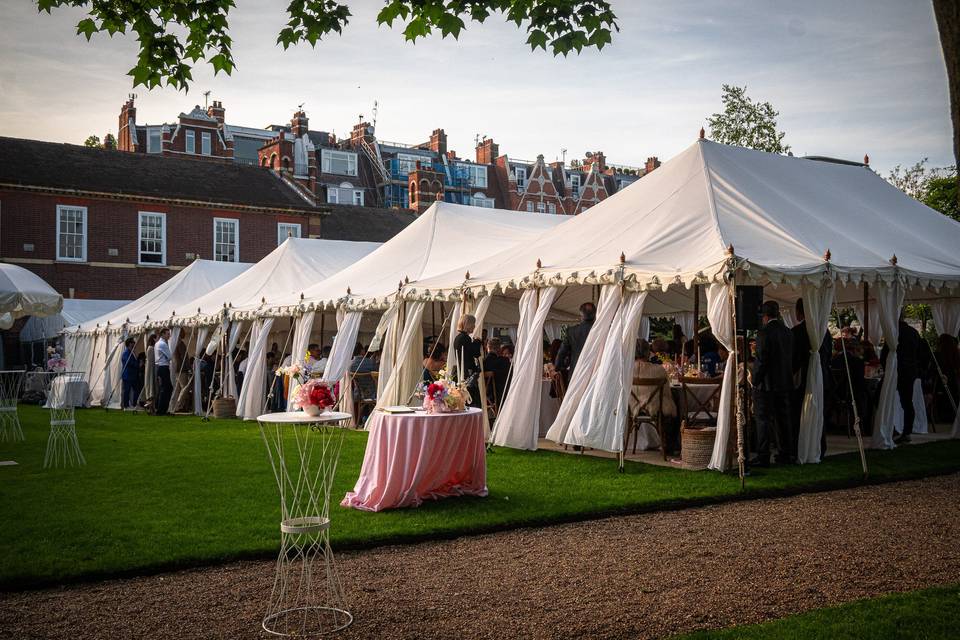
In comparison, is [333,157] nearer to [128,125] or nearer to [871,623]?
[128,125]

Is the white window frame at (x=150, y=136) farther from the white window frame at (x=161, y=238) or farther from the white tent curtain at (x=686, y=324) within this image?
the white tent curtain at (x=686, y=324)

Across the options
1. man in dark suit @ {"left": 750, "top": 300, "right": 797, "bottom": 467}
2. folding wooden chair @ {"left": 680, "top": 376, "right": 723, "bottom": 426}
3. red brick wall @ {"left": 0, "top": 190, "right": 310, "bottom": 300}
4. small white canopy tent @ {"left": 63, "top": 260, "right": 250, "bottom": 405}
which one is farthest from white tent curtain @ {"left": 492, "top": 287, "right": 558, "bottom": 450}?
red brick wall @ {"left": 0, "top": 190, "right": 310, "bottom": 300}

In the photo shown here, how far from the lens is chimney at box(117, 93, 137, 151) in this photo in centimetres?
4559

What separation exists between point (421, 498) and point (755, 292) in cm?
405

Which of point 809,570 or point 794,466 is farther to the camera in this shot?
point 794,466

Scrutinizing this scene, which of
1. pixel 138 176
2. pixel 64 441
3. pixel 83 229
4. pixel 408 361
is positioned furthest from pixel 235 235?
pixel 64 441

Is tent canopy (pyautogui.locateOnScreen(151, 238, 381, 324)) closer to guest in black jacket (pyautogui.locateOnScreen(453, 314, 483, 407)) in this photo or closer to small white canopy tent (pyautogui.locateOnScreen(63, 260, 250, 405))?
small white canopy tent (pyautogui.locateOnScreen(63, 260, 250, 405))

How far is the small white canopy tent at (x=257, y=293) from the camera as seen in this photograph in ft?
58.0

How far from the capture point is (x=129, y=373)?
21531 millimetres

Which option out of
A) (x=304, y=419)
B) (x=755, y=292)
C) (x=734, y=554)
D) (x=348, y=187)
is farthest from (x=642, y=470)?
(x=348, y=187)

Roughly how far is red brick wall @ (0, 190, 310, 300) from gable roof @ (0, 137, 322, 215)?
483 mm

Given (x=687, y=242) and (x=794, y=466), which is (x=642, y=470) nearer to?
(x=794, y=466)

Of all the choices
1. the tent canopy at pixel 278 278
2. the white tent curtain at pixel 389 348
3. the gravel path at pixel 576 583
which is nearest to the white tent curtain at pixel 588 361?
the gravel path at pixel 576 583

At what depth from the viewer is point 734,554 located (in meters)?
6.05
